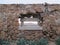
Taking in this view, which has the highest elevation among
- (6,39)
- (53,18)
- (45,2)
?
(45,2)

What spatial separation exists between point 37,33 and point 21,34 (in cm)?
44

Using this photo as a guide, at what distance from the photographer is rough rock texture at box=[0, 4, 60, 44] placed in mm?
6016

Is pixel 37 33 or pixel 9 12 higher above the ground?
pixel 9 12

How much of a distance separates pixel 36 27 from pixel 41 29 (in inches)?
6.2

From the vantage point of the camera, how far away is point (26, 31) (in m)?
6.07

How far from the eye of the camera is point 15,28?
6.02 meters

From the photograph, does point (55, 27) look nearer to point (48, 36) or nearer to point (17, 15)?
point (48, 36)

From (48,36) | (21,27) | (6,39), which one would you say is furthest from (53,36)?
(6,39)

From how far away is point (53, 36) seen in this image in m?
6.04

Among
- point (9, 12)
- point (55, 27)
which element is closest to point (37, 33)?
point (55, 27)

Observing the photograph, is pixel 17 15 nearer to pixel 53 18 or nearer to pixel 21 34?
pixel 21 34

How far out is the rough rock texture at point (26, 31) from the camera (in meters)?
6.02

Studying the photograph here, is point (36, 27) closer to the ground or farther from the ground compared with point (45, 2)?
closer to the ground

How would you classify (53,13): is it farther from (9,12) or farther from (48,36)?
(9,12)
